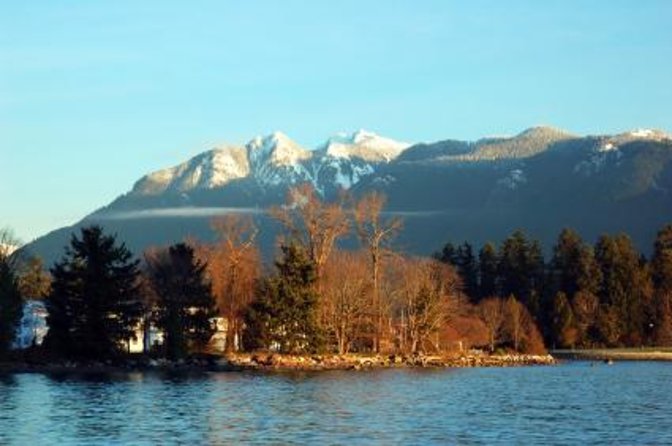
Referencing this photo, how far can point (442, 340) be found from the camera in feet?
382

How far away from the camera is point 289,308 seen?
91.0m

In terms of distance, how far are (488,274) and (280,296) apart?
7020cm

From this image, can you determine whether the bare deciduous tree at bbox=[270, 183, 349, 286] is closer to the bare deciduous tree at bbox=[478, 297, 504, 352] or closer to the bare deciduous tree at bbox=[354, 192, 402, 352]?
the bare deciduous tree at bbox=[354, 192, 402, 352]

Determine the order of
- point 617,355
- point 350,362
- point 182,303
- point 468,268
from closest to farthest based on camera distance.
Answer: point 182,303
point 350,362
point 617,355
point 468,268

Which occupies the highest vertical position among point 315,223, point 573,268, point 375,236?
→ point 315,223

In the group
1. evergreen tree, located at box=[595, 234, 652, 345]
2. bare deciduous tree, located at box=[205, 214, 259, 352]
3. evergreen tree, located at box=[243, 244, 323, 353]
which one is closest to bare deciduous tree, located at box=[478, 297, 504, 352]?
evergreen tree, located at box=[595, 234, 652, 345]

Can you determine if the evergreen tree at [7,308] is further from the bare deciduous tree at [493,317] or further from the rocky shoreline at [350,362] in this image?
the bare deciduous tree at [493,317]

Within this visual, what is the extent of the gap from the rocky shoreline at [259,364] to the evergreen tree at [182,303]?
1817 mm

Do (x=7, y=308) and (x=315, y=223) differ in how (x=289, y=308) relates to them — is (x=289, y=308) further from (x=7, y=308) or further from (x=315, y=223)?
(x=7, y=308)

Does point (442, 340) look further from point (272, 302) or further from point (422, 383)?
point (422, 383)

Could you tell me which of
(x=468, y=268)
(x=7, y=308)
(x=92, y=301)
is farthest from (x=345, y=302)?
(x=468, y=268)

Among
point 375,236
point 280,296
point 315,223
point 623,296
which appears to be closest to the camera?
point 280,296

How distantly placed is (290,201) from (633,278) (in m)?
62.0

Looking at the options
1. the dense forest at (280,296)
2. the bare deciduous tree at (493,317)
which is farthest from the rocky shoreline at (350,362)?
the bare deciduous tree at (493,317)
